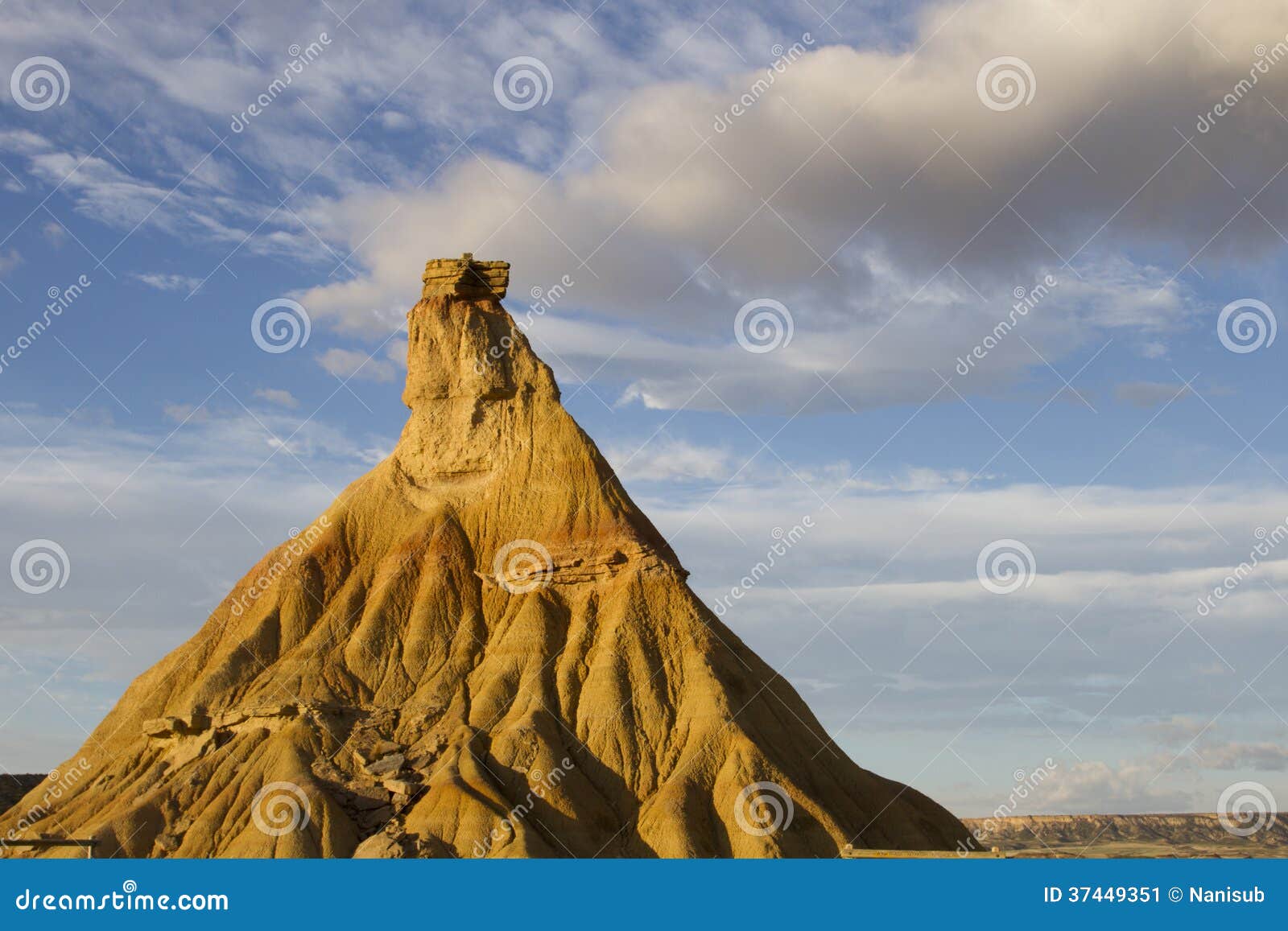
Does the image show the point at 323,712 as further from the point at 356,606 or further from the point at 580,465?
the point at 580,465

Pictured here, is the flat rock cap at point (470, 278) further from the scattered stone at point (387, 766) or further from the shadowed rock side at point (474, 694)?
the scattered stone at point (387, 766)

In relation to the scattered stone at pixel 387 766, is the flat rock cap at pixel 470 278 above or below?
above

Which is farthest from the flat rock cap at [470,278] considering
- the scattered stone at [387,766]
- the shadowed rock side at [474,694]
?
the scattered stone at [387,766]

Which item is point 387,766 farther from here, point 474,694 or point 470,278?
point 470,278

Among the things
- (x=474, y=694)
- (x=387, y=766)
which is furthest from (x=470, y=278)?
(x=387, y=766)

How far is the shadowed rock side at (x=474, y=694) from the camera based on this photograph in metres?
58.2

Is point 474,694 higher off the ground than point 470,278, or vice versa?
point 470,278

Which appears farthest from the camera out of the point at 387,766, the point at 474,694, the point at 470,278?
the point at 470,278

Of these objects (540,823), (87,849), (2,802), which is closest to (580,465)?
(540,823)

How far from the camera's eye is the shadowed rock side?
58.2 m

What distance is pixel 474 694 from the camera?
215ft

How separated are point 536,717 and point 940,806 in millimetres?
20866

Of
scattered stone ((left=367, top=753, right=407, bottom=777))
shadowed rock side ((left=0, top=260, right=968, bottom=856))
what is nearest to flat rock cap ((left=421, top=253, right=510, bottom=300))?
shadowed rock side ((left=0, top=260, right=968, bottom=856))

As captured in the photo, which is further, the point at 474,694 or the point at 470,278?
the point at 470,278
